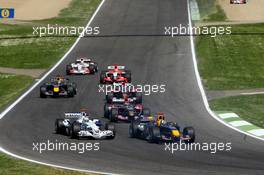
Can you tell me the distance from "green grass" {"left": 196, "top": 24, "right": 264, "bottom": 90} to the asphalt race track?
1361 mm

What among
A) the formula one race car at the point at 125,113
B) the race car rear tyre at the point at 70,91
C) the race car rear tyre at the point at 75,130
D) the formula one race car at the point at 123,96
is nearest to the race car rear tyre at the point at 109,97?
the formula one race car at the point at 123,96

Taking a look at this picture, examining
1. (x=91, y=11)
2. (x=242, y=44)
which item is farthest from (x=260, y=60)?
(x=91, y=11)

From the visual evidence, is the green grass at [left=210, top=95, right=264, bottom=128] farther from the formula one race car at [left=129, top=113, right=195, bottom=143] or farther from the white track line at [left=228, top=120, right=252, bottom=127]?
the formula one race car at [left=129, top=113, right=195, bottom=143]

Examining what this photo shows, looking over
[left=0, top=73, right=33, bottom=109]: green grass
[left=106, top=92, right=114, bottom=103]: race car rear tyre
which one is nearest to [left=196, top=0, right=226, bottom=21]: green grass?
[left=0, top=73, right=33, bottom=109]: green grass

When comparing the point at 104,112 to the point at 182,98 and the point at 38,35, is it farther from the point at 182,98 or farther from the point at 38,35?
the point at 38,35

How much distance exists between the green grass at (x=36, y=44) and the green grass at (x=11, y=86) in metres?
5.72

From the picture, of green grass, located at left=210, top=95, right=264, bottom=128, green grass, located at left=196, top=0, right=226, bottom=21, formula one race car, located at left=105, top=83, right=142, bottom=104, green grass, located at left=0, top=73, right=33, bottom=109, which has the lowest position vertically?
green grass, located at left=0, top=73, right=33, bottom=109

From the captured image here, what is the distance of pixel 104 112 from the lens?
45781mm

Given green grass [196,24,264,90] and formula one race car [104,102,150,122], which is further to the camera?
green grass [196,24,264,90]

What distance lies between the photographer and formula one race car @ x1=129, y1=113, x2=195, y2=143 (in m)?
37.2

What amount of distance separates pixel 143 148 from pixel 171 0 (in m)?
67.9

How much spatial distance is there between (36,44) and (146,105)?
103 ft

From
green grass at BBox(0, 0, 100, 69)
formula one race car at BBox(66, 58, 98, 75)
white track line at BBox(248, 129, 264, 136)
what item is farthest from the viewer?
green grass at BBox(0, 0, 100, 69)

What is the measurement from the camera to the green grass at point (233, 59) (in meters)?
60.1
